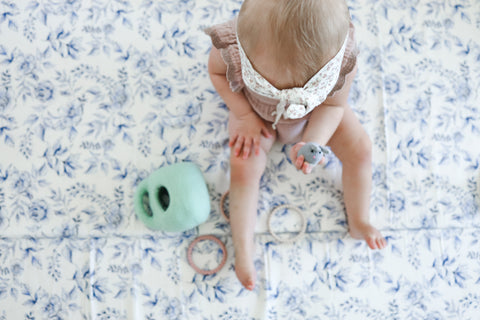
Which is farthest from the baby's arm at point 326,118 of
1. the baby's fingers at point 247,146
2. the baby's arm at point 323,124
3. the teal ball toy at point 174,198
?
the teal ball toy at point 174,198

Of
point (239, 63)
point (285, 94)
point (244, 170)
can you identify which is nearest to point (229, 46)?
point (239, 63)

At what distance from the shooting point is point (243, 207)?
83 cm

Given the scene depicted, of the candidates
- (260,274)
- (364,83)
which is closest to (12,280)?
(260,274)

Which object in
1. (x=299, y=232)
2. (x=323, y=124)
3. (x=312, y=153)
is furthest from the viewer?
(x=299, y=232)

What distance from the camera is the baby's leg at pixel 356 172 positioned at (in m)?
0.83

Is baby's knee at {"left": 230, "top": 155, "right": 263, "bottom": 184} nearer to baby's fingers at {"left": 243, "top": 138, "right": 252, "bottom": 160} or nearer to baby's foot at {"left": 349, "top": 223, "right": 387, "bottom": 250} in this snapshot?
baby's fingers at {"left": 243, "top": 138, "right": 252, "bottom": 160}

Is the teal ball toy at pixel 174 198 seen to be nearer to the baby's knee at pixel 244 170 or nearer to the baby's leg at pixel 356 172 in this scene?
the baby's knee at pixel 244 170

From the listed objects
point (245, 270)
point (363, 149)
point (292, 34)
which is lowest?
point (245, 270)

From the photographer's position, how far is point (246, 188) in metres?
0.83

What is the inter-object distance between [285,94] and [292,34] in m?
0.10

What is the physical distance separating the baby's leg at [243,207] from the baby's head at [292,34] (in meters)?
0.27

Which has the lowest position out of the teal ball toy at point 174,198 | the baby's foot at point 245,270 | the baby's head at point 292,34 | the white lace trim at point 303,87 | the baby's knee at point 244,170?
the baby's foot at point 245,270

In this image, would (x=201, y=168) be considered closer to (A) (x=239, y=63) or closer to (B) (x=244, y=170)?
(B) (x=244, y=170)

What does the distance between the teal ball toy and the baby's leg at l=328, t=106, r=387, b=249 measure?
0.28 m
